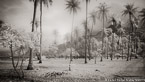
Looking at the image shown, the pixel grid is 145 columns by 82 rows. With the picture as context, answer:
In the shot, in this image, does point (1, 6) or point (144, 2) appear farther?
point (1, 6)

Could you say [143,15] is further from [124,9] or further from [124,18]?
[124,18]

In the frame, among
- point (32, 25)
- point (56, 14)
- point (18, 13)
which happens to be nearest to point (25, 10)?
point (18, 13)

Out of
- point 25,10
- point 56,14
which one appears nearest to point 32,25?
point 25,10

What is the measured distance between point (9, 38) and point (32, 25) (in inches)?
115

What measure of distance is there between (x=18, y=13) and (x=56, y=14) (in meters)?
2.43

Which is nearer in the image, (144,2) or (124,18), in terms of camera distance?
(144,2)

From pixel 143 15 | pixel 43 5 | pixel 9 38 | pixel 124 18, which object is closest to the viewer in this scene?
pixel 9 38

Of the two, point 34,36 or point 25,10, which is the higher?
point 25,10

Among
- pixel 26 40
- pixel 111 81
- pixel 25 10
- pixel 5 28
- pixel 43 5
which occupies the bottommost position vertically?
pixel 111 81

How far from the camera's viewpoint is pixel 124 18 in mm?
9664

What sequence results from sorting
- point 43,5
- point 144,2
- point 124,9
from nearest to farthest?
point 144,2, point 124,9, point 43,5

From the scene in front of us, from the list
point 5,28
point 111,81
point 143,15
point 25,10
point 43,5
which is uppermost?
point 43,5

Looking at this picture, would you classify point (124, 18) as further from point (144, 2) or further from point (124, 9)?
point (144, 2)

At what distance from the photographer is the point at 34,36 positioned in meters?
5.82
